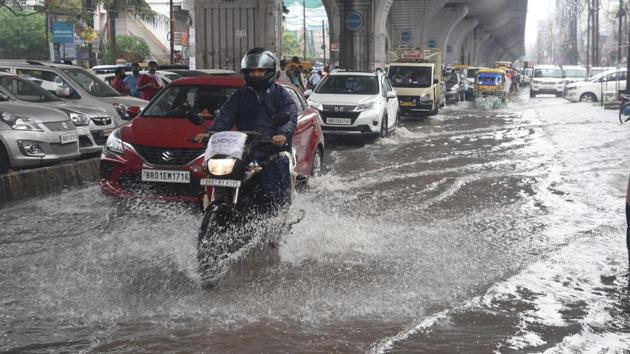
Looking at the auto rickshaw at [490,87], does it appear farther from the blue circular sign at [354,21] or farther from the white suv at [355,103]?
the white suv at [355,103]

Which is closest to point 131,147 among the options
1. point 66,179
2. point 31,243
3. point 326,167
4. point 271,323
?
point 31,243

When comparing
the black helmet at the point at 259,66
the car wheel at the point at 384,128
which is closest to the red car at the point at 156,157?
the black helmet at the point at 259,66

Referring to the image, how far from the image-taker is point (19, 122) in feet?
30.6

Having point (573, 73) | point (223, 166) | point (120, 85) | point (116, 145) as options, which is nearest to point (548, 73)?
point (573, 73)

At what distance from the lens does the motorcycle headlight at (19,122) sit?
9.24m

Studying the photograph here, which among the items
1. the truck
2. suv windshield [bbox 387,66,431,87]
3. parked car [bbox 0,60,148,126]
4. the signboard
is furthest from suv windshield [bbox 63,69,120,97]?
the signboard

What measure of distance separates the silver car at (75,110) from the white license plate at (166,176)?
4037 mm

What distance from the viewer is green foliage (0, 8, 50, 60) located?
46.5 meters

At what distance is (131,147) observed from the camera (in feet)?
24.5

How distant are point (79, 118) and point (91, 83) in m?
2.82

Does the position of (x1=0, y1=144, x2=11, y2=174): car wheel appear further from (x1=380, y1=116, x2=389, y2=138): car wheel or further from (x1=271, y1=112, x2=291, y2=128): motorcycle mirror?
(x1=380, y1=116, x2=389, y2=138): car wheel

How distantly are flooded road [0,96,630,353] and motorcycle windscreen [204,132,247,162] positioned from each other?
948 millimetres

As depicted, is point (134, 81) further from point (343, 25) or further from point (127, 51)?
point (127, 51)

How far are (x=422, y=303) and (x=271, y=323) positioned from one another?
1.08 m
